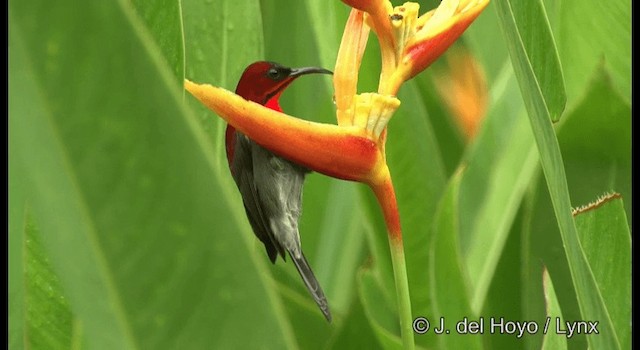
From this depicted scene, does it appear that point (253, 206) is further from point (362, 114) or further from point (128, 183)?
point (128, 183)

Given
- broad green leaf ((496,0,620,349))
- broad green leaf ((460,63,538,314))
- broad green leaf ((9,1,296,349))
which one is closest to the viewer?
broad green leaf ((9,1,296,349))

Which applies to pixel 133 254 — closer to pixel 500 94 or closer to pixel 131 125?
pixel 131 125

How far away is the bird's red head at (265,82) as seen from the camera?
0.33 meters

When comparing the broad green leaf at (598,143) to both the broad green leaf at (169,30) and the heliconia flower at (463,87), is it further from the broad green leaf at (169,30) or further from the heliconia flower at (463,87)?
the broad green leaf at (169,30)

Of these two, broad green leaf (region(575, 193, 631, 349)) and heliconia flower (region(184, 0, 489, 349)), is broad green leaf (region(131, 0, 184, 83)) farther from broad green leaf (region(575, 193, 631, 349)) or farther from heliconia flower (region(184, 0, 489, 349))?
broad green leaf (region(575, 193, 631, 349))

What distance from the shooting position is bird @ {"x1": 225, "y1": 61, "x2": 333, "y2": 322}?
13.0 inches

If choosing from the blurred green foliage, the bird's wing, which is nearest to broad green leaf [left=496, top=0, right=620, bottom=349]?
the blurred green foliage

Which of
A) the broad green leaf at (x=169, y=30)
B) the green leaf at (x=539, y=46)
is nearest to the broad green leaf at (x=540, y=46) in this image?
the green leaf at (x=539, y=46)

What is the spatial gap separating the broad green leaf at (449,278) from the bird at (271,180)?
0.04 m

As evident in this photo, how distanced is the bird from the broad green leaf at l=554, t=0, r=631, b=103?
0.13 meters

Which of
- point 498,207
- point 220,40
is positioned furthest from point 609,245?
point 220,40

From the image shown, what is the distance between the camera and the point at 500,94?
398 mm

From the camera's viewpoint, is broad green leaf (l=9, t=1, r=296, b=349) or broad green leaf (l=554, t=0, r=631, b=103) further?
broad green leaf (l=554, t=0, r=631, b=103)

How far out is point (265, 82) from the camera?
1.10 feet
